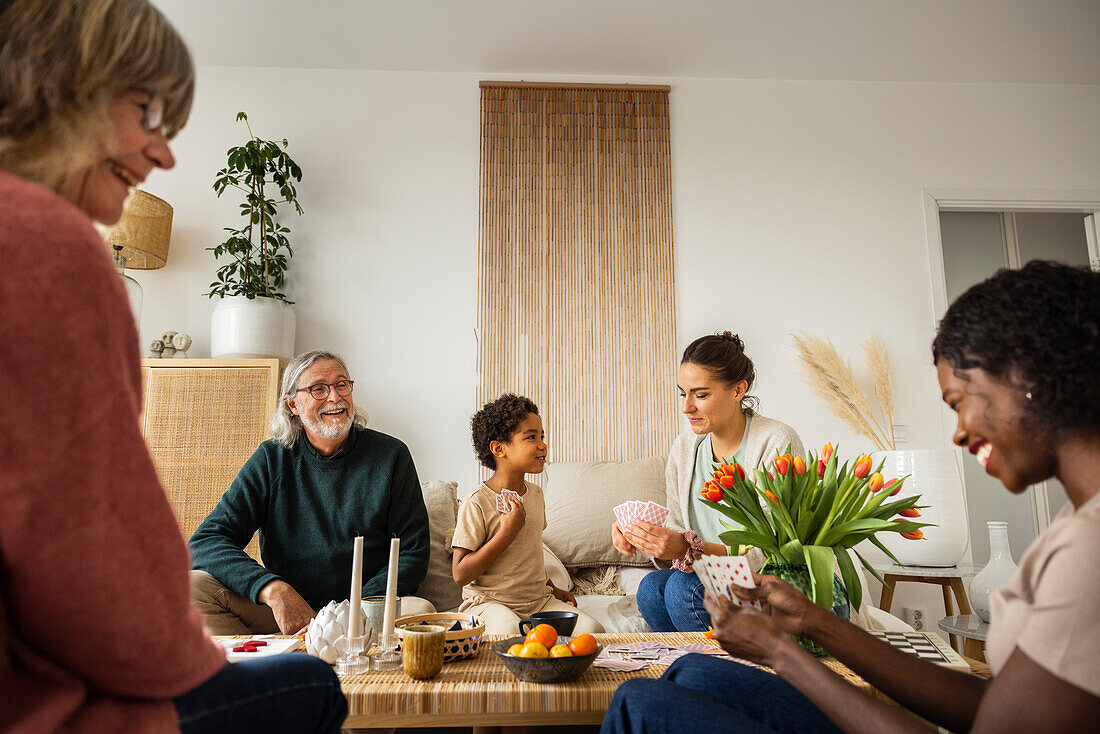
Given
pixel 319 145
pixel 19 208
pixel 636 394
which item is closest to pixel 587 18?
pixel 319 145

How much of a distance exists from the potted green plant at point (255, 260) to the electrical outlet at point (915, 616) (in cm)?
299

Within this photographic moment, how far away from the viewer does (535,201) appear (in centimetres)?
367

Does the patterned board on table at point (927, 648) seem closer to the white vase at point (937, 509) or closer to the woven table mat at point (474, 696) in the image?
the woven table mat at point (474, 696)

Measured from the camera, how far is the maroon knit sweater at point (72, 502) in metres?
0.55

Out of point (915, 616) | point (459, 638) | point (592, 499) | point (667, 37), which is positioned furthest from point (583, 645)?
point (667, 37)

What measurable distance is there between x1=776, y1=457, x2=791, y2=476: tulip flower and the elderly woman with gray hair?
3.80 feet

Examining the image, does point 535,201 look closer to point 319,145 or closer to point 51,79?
point 319,145

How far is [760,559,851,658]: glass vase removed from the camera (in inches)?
59.6

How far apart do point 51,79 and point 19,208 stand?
21 centimetres

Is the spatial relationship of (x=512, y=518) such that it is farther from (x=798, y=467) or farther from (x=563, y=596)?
(x=798, y=467)

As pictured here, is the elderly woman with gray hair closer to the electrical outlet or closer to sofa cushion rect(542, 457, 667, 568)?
sofa cushion rect(542, 457, 667, 568)

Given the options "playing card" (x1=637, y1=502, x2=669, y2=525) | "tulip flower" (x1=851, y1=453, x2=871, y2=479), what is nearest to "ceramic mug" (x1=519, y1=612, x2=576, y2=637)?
"playing card" (x1=637, y1=502, x2=669, y2=525)

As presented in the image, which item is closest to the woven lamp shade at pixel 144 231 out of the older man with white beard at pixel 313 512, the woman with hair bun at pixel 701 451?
the older man with white beard at pixel 313 512

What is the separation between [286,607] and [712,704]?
55.0 inches
